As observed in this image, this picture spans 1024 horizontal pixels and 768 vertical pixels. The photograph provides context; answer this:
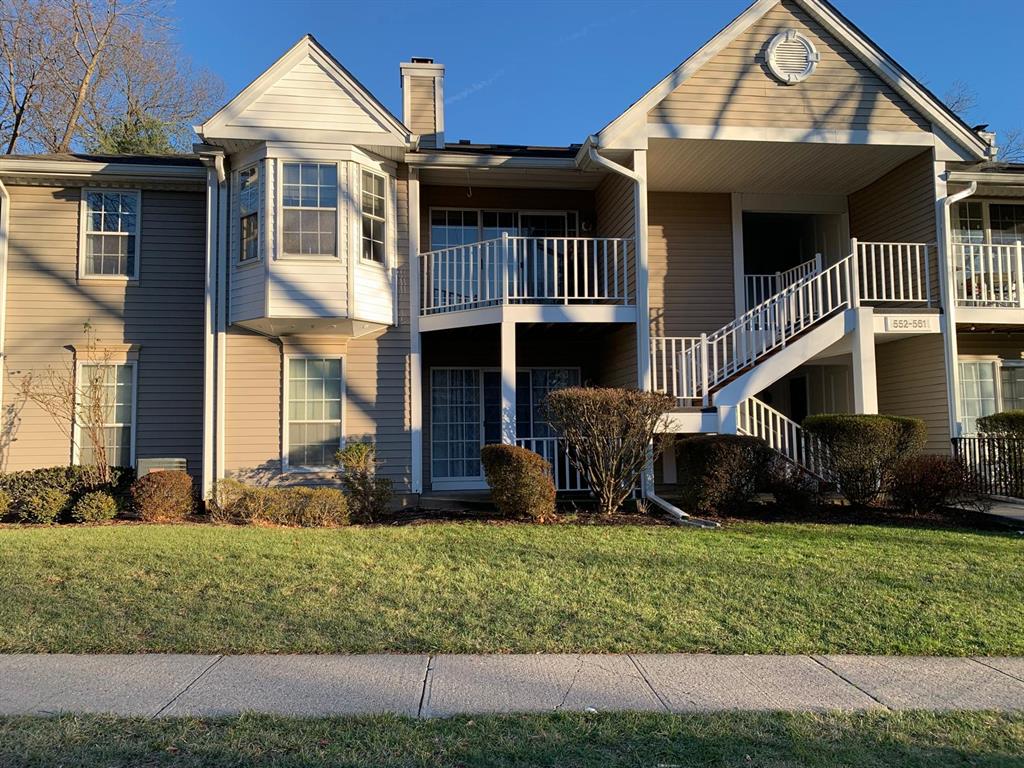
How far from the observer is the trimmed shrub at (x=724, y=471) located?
31.5 ft

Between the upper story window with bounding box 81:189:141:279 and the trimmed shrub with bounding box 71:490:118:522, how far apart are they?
3996mm

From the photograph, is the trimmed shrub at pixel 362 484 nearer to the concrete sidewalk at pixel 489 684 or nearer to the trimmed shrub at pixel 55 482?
the trimmed shrub at pixel 55 482

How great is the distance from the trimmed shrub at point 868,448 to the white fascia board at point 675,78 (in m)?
5.34

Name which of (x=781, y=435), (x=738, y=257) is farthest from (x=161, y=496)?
(x=738, y=257)

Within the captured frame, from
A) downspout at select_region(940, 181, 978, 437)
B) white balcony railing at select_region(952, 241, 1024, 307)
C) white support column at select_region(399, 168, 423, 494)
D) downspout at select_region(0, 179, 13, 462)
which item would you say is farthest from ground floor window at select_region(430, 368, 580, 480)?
downspout at select_region(0, 179, 13, 462)

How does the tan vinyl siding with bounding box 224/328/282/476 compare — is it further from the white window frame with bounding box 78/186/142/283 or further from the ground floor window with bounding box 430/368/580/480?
the ground floor window with bounding box 430/368/580/480

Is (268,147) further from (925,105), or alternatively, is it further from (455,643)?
(925,105)

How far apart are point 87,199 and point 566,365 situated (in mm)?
8917

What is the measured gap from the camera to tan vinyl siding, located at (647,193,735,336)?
13.0m

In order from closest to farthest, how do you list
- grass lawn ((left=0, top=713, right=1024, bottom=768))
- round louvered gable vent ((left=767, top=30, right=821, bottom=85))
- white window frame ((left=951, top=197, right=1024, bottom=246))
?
grass lawn ((left=0, top=713, right=1024, bottom=768))
round louvered gable vent ((left=767, top=30, right=821, bottom=85))
white window frame ((left=951, top=197, right=1024, bottom=246))

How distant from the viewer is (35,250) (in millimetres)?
11859

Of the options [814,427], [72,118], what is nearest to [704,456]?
[814,427]

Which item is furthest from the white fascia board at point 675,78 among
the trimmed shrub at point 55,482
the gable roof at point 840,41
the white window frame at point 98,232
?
the trimmed shrub at point 55,482

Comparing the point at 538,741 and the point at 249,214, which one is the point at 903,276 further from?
the point at 538,741
